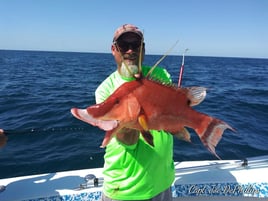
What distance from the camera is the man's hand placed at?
6.77 feet

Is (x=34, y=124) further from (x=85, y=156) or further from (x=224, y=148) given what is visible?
(x=224, y=148)

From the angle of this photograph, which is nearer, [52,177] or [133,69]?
[133,69]

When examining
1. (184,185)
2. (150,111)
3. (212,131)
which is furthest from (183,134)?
(184,185)

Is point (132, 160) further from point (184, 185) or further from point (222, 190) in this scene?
point (222, 190)

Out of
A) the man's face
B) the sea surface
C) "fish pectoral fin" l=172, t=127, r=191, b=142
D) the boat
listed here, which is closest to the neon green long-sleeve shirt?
the man's face

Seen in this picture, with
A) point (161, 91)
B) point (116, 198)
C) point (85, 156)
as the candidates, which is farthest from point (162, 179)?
point (85, 156)

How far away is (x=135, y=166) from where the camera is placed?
247 centimetres

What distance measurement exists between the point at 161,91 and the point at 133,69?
0.26 m

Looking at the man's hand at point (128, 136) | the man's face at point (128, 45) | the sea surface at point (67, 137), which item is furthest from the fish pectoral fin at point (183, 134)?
the sea surface at point (67, 137)

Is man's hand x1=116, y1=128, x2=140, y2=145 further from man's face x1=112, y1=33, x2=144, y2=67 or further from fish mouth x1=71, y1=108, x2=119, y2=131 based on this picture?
man's face x1=112, y1=33, x2=144, y2=67

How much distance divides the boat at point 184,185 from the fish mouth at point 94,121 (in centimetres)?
219

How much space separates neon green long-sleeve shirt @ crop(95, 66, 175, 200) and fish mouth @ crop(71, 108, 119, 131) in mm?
757

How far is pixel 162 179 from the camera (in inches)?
101

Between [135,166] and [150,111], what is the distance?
90 centimetres
